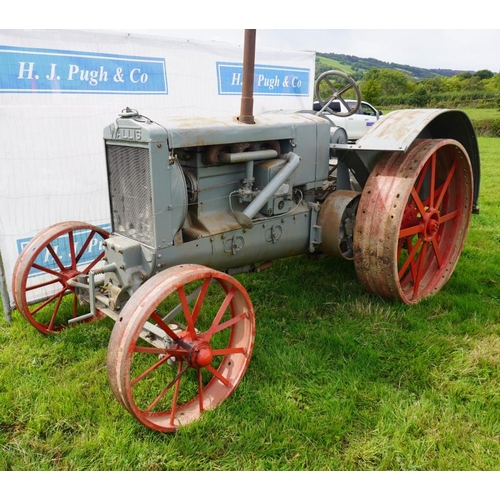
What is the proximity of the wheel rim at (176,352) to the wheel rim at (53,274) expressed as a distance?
84 centimetres

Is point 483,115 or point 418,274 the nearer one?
point 418,274

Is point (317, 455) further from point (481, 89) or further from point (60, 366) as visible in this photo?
point (481, 89)

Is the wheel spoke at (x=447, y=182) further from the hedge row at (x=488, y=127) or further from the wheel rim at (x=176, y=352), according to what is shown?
the hedge row at (x=488, y=127)

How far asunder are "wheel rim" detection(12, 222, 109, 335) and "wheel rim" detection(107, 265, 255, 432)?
835 millimetres

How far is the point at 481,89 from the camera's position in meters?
43.0

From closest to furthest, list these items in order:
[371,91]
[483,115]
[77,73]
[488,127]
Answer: [77,73] < [488,127] < [483,115] < [371,91]

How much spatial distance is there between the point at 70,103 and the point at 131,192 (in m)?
1.71

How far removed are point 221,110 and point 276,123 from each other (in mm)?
2200

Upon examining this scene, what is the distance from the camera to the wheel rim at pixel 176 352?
2.28 metres

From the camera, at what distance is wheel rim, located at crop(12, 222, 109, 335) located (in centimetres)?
325

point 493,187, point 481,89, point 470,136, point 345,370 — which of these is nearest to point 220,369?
point 345,370

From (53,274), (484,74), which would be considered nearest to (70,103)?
(53,274)

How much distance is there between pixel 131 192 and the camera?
9.64ft

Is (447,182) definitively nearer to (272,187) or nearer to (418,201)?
(418,201)
